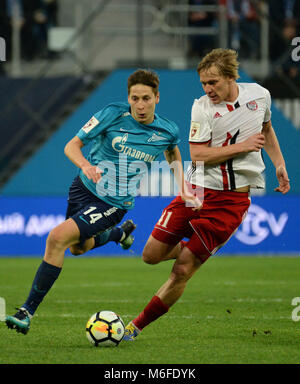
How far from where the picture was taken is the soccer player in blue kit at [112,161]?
6984mm

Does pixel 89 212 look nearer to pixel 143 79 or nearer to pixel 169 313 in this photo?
pixel 143 79

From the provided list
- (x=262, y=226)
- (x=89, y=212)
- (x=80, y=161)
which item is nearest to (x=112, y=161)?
(x=89, y=212)

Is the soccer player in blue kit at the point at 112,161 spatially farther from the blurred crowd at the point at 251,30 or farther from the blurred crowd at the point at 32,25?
the blurred crowd at the point at 32,25

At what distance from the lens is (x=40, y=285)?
6.94 meters

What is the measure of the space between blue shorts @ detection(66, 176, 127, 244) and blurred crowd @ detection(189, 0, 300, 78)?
1154 cm

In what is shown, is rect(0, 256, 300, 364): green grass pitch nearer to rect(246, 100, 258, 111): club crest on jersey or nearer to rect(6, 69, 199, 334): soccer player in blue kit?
rect(6, 69, 199, 334): soccer player in blue kit

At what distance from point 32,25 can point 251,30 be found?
511 centimetres

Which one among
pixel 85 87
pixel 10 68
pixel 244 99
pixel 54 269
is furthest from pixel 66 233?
pixel 10 68

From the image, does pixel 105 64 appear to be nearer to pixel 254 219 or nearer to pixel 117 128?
pixel 254 219

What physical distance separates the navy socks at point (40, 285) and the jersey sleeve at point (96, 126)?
1120 mm

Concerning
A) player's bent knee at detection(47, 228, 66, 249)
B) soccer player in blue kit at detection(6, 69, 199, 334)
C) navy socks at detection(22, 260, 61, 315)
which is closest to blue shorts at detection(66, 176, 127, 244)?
soccer player in blue kit at detection(6, 69, 199, 334)

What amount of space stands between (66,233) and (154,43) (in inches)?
544

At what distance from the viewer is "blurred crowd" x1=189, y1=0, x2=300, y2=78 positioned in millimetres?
18656

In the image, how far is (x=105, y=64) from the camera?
20.0 m
